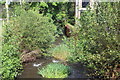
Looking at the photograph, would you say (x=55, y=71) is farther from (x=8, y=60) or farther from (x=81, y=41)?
(x=8, y=60)

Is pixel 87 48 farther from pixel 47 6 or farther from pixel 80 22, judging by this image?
pixel 47 6

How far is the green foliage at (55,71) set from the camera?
4461mm

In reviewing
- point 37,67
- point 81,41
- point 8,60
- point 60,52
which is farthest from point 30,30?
point 81,41

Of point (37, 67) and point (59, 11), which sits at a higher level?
point (59, 11)

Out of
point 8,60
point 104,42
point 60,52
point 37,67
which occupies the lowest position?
point 37,67

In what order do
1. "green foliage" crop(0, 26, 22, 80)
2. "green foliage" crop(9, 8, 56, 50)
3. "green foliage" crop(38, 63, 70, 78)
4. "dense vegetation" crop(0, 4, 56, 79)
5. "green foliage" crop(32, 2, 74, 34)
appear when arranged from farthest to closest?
"green foliage" crop(32, 2, 74, 34)
"green foliage" crop(9, 8, 56, 50)
"dense vegetation" crop(0, 4, 56, 79)
"green foliage" crop(38, 63, 70, 78)
"green foliage" crop(0, 26, 22, 80)

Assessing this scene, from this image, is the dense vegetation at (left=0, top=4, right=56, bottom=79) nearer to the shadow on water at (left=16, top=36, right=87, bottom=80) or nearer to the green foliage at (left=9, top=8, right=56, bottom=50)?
the green foliage at (left=9, top=8, right=56, bottom=50)

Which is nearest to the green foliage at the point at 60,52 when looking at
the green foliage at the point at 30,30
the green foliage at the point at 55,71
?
the green foliage at the point at 30,30

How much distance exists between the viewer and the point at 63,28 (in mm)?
9422

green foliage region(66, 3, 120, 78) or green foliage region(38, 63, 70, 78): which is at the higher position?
green foliage region(66, 3, 120, 78)

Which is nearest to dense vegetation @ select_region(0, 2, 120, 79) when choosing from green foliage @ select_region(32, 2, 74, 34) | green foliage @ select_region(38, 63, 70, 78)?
green foliage @ select_region(38, 63, 70, 78)

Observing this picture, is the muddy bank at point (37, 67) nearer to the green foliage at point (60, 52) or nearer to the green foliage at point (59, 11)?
the green foliage at point (60, 52)

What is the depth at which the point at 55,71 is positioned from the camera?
15.0ft

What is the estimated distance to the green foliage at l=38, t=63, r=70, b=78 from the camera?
446cm
